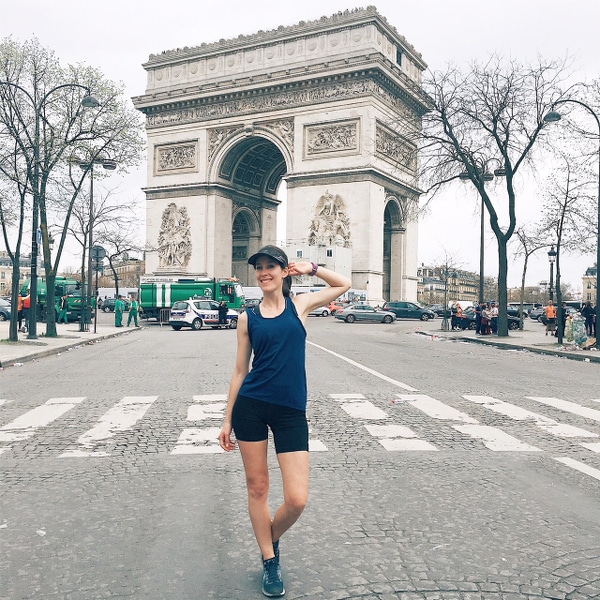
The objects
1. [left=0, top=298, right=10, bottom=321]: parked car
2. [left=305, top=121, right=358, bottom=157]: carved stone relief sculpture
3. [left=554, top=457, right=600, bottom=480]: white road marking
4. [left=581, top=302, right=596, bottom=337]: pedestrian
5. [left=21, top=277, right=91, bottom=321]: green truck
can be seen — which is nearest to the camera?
[left=554, top=457, right=600, bottom=480]: white road marking

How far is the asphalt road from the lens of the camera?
387 centimetres

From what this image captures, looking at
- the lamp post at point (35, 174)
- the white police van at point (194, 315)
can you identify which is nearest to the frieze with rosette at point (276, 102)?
the white police van at point (194, 315)

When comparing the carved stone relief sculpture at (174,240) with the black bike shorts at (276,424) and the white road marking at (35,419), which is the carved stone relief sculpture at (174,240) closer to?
the white road marking at (35,419)

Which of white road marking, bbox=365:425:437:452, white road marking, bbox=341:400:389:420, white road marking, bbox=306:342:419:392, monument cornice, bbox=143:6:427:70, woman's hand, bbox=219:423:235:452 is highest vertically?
monument cornice, bbox=143:6:427:70

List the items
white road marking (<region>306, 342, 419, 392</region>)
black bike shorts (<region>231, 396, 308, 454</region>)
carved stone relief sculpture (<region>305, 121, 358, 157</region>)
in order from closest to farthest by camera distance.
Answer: black bike shorts (<region>231, 396, 308, 454</region>) → white road marking (<region>306, 342, 419, 392</region>) → carved stone relief sculpture (<region>305, 121, 358, 157</region>)

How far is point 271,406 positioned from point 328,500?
1895 millimetres

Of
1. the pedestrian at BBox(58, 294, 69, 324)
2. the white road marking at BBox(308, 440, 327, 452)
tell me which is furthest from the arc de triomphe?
the white road marking at BBox(308, 440, 327, 452)

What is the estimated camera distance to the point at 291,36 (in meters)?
56.9

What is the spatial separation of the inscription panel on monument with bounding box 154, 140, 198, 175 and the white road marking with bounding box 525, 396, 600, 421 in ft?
172

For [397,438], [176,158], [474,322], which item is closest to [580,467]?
[397,438]

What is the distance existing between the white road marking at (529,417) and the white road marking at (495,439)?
25.9 inches

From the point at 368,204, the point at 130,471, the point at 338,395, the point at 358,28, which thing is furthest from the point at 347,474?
the point at 358,28

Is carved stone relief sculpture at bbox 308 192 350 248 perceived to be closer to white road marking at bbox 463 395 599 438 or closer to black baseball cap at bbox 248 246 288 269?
white road marking at bbox 463 395 599 438

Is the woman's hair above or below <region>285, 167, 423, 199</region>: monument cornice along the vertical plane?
below
